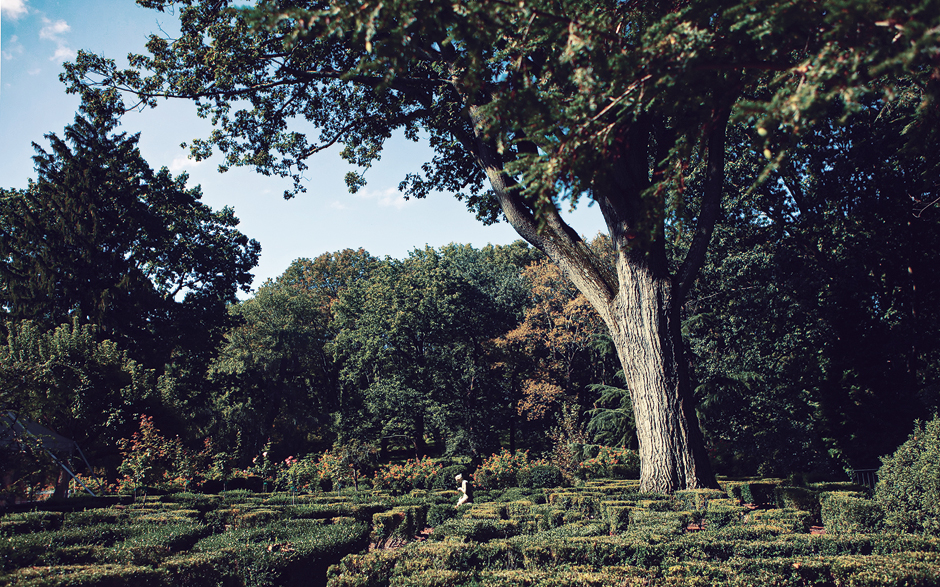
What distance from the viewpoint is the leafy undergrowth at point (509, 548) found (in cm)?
412

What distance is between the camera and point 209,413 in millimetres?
26812

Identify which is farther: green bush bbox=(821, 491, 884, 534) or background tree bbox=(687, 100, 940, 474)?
background tree bbox=(687, 100, 940, 474)

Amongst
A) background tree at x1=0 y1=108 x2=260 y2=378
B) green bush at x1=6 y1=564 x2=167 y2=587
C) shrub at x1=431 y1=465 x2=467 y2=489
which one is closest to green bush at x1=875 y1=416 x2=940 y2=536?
green bush at x1=6 y1=564 x2=167 y2=587

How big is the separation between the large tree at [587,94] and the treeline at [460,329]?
4.49 feet

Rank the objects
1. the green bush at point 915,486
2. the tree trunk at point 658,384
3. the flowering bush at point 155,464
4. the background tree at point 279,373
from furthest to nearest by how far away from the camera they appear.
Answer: the background tree at point 279,373
the flowering bush at point 155,464
the tree trunk at point 658,384
the green bush at point 915,486

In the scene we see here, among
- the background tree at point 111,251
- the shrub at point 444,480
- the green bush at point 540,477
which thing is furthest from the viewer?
the background tree at point 111,251

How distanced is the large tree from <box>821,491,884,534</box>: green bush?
5.51 ft

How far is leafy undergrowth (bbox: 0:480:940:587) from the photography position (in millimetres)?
4121

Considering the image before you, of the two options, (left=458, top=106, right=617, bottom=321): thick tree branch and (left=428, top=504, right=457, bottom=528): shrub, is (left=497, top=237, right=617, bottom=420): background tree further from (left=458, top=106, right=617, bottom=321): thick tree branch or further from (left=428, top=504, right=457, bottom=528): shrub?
(left=458, top=106, right=617, bottom=321): thick tree branch

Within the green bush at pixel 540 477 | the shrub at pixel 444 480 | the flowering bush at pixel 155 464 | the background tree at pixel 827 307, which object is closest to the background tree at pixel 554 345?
the background tree at pixel 827 307

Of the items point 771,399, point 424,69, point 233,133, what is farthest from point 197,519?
point 771,399

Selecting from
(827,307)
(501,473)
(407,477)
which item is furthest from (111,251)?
(827,307)

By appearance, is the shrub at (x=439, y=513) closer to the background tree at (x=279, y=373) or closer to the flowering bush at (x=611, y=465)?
the flowering bush at (x=611, y=465)

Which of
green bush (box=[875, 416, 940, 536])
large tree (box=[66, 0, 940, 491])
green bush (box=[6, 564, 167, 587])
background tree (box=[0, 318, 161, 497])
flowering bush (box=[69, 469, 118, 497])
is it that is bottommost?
flowering bush (box=[69, 469, 118, 497])
